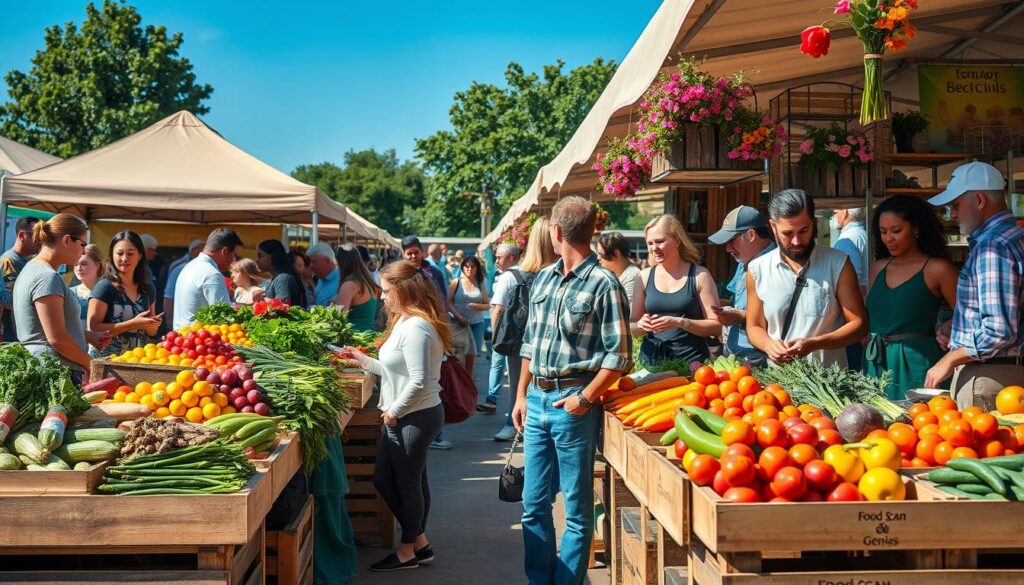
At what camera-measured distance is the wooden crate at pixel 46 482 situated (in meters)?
3.29

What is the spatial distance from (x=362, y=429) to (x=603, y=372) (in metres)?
2.52

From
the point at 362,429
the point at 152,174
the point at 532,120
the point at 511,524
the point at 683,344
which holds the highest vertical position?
the point at 532,120

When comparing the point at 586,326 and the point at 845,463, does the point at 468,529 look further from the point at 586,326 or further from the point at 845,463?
the point at 845,463

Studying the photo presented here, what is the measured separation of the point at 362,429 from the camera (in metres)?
6.34

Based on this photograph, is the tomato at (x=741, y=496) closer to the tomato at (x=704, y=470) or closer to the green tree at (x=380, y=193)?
the tomato at (x=704, y=470)

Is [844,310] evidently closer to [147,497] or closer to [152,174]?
[147,497]

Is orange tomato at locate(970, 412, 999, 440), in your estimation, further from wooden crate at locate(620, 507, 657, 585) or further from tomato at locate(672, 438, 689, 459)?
wooden crate at locate(620, 507, 657, 585)

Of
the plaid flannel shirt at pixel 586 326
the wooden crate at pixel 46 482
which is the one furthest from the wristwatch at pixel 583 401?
the wooden crate at pixel 46 482

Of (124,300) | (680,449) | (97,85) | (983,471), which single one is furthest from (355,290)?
(97,85)

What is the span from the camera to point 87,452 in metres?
3.55

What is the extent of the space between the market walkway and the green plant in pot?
431 centimetres

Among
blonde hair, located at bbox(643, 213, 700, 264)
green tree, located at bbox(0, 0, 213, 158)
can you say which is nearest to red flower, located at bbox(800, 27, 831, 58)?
blonde hair, located at bbox(643, 213, 700, 264)

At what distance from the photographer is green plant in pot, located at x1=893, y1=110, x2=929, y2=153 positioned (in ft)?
26.2

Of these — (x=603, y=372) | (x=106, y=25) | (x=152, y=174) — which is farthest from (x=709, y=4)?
(x=106, y=25)
